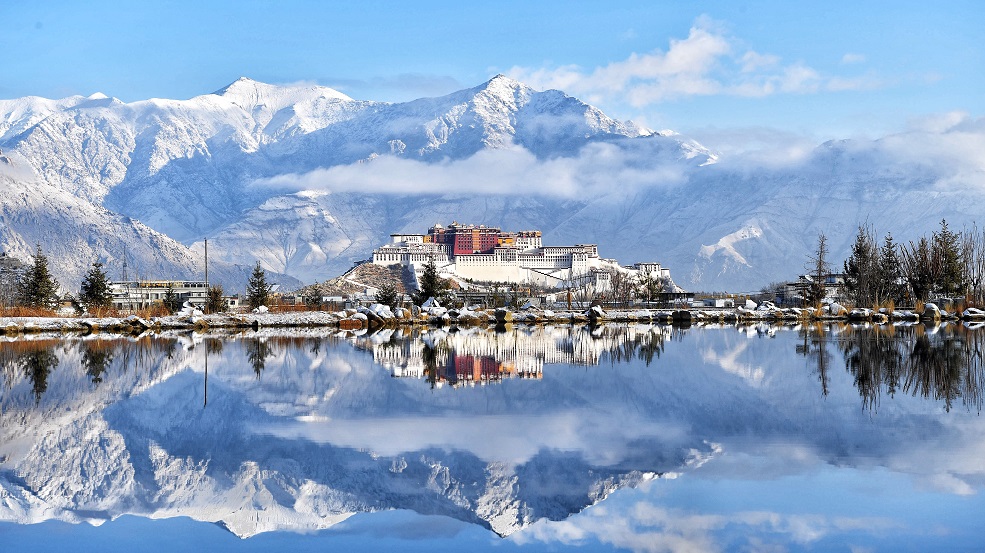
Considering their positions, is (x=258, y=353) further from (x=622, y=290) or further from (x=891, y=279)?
(x=622, y=290)

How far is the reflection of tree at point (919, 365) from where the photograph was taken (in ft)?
36.2

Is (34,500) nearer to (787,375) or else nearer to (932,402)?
(932,402)

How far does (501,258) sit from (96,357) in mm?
138828

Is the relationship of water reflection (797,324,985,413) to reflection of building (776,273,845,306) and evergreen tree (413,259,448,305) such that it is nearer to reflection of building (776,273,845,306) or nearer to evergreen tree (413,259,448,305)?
evergreen tree (413,259,448,305)

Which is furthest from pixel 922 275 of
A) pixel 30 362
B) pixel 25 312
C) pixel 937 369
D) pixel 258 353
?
pixel 30 362

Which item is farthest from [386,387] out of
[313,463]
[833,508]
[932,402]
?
[833,508]

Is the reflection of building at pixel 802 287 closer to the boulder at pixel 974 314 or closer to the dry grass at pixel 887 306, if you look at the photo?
the dry grass at pixel 887 306

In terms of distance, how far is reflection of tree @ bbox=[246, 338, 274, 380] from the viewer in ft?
54.0

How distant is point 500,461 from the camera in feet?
24.1

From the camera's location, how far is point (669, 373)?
46.5 feet

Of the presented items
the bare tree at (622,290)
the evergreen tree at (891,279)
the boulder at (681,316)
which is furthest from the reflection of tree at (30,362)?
the bare tree at (622,290)

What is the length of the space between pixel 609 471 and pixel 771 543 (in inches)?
68.9

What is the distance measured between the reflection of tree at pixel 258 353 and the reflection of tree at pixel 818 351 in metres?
7.33

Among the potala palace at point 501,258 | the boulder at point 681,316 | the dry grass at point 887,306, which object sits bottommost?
the boulder at point 681,316
